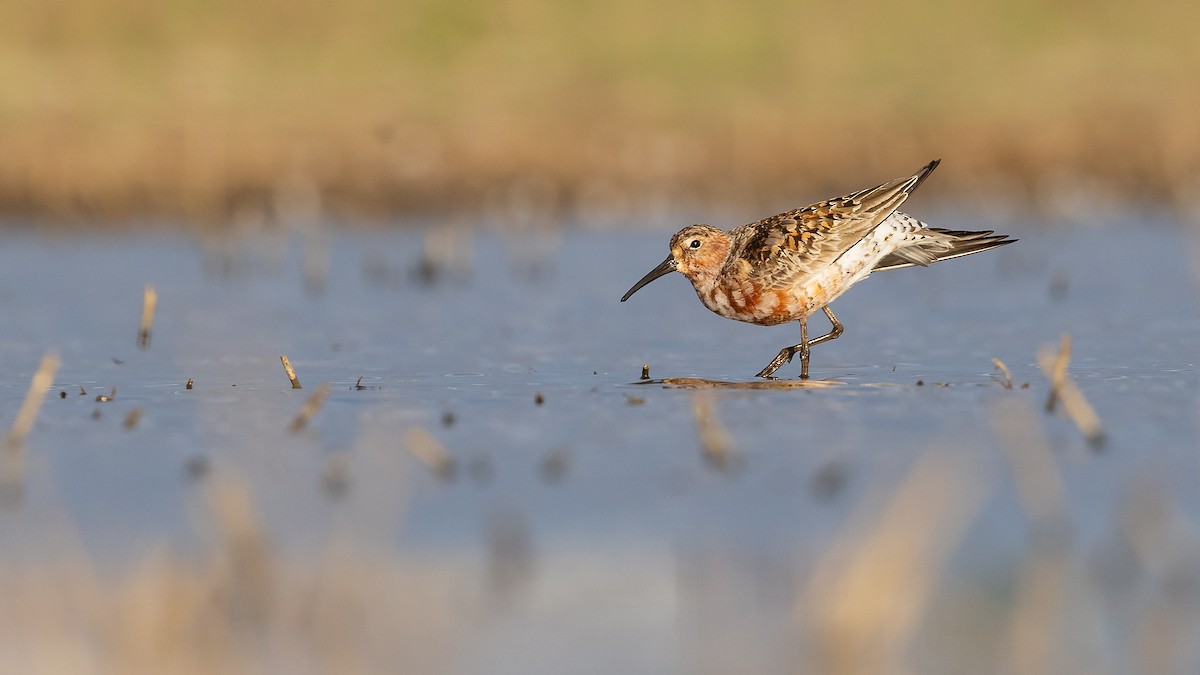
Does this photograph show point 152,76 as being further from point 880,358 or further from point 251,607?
point 251,607

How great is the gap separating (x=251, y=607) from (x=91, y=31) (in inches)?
1051

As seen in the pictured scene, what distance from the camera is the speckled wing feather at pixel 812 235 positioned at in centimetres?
1067

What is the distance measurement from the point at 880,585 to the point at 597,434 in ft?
12.4

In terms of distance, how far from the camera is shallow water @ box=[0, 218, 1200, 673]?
20.2ft

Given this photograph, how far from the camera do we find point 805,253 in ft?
35.0

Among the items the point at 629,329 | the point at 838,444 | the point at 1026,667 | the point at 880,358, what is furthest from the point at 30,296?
the point at 1026,667

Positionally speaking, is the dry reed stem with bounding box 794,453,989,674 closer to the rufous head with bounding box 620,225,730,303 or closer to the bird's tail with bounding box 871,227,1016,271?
the rufous head with bounding box 620,225,730,303

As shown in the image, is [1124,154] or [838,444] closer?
[838,444]

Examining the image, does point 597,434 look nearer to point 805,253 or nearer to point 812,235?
point 805,253

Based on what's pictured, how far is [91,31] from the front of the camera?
100 ft

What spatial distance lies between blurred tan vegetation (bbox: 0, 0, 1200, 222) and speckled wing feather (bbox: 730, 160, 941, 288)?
37.8 ft

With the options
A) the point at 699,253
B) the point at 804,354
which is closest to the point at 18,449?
the point at 699,253

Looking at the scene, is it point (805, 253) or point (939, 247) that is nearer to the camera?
point (805, 253)

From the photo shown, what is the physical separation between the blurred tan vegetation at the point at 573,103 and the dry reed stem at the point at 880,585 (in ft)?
53.6
